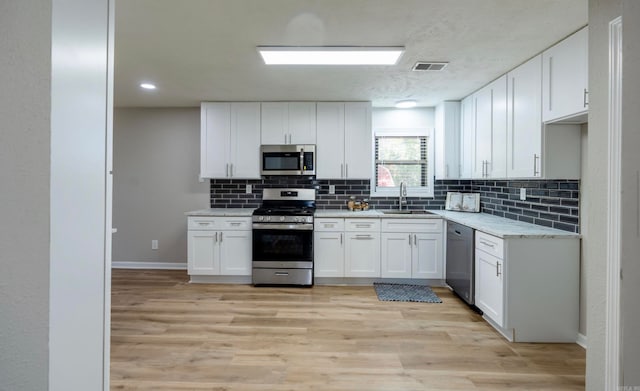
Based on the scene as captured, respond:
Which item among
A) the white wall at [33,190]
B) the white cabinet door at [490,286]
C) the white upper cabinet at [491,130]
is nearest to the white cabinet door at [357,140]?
the white upper cabinet at [491,130]

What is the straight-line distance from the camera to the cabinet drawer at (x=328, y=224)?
12.9 feet

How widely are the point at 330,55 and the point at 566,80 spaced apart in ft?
5.75

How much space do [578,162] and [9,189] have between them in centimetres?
340

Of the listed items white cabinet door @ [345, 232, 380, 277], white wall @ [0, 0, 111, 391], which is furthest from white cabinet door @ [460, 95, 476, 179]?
white wall @ [0, 0, 111, 391]

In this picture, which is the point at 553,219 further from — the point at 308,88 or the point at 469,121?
the point at 308,88

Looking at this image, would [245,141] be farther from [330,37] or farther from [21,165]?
[21,165]

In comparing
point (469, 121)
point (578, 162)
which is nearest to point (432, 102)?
point (469, 121)

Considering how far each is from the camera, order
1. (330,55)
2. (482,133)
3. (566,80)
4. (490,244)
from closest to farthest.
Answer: (566,80)
(330,55)
(490,244)
(482,133)

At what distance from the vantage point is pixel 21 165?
92 cm

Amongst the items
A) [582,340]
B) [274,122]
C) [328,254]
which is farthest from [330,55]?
[582,340]

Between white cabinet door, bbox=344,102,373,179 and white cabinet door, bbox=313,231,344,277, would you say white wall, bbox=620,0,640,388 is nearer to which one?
white cabinet door, bbox=313,231,344,277

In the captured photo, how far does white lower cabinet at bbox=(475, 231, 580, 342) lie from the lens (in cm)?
247

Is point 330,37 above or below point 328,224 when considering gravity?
above

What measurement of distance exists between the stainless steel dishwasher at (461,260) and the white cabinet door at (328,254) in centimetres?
125
